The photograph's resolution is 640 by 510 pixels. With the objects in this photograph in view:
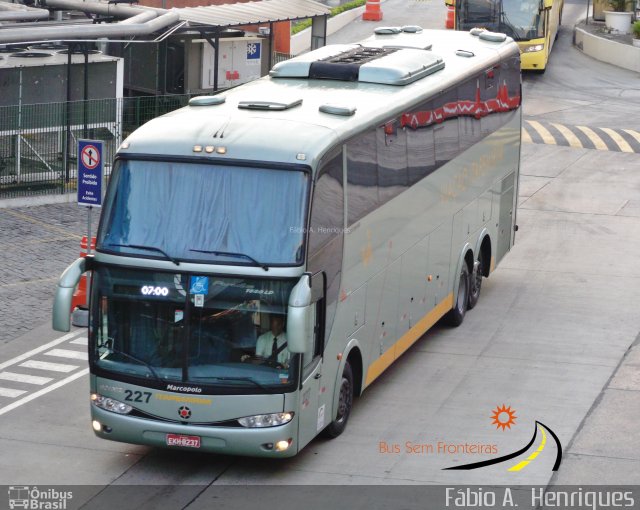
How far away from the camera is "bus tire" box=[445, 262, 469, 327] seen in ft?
65.9

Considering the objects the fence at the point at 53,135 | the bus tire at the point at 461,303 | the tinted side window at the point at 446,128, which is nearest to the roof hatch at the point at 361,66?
the tinted side window at the point at 446,128

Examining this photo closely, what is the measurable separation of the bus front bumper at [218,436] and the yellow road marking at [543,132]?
74.1 feet

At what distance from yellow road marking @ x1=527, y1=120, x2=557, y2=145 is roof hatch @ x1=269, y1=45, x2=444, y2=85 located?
1666cm

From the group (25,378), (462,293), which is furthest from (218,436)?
(462,293)

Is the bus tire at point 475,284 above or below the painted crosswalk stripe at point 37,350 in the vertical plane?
above

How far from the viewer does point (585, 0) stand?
197 ft

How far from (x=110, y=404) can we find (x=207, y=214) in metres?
2.26

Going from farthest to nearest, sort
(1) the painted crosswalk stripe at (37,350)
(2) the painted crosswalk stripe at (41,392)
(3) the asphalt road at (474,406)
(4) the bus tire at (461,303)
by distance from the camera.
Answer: (4) the bus tire at (461,303) < (1) the painted crosswalk stripe at (37,350) < (2) the painted crosswalk stripe at (41,392) < (3) the asphalt road at (474,406)

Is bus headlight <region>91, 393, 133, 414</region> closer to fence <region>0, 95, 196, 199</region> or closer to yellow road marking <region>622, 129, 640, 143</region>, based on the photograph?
fence <region>0, 95, 196, 199</region>

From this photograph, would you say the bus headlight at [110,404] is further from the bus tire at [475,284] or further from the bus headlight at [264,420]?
the bus tire at [475,284]

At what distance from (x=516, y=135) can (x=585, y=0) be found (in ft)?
128

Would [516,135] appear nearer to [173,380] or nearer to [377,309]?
[377,309]

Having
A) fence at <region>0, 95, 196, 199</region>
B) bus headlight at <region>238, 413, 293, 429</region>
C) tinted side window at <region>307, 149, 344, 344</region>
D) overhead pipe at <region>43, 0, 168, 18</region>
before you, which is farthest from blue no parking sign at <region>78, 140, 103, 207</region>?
overhead pipe at <region>43, 0, 168, 18</region>

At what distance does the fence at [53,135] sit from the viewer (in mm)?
27016
